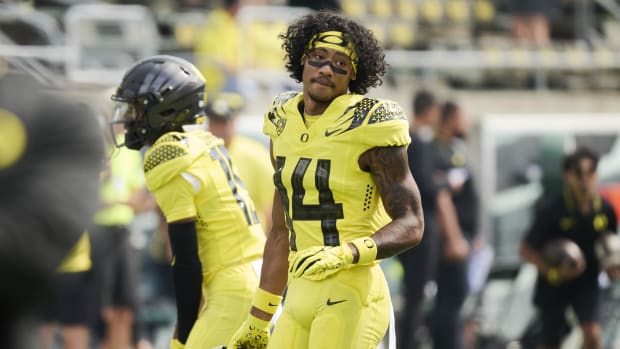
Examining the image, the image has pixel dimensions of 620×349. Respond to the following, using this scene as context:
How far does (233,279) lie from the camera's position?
5574 millimetres

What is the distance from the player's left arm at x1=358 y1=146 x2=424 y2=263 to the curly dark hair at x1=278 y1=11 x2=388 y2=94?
41 centimetres

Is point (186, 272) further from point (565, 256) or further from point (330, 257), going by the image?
point (565, 256)

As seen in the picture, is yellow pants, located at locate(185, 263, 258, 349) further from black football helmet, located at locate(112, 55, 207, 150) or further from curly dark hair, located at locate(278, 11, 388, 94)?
curly dark hair, located at locate(278, 11, 388, 94)

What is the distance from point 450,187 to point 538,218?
0.83 m

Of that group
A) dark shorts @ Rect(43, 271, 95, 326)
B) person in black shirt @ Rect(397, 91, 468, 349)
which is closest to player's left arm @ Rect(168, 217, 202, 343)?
dark shorts @ Rect(43, 271, 95, 326)

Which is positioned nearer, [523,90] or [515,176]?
[515,176]

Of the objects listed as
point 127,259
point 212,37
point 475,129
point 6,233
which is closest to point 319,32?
point 6,233

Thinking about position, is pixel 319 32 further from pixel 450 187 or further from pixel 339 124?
pixel 450 187

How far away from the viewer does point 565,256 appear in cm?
931

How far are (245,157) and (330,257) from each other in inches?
154

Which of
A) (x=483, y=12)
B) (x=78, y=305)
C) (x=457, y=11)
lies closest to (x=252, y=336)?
(x=78, y=305)

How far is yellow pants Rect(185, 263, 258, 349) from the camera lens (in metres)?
5.37

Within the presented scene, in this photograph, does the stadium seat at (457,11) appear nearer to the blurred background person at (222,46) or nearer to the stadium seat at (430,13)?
the stadium seat at (430,13)

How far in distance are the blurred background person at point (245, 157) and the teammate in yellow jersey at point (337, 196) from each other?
10.6 ft
